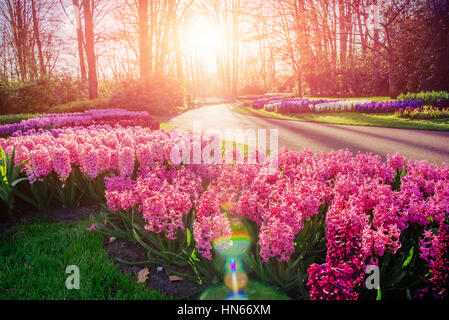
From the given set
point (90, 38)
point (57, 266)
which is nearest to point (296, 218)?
point (57, 266)

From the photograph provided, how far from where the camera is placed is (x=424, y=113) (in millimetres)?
11281

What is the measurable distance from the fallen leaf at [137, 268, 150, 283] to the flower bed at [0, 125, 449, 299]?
0.45 feet

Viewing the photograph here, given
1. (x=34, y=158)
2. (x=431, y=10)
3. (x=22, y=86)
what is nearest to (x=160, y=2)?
(x=22, y=86)

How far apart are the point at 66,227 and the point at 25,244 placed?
54cm

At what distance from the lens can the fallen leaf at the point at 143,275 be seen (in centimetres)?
260

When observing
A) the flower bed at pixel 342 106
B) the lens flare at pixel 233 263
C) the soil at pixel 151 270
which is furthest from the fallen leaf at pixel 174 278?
the flower bed at pixel 342 106

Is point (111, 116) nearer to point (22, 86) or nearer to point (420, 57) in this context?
point (22, 86)

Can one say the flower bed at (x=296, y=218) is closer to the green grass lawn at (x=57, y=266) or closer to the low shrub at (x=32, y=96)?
the green grass lawn at (x=57, y=266)

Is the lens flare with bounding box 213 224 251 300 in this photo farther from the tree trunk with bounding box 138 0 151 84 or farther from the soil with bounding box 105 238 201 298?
the tree trunk with bounding box 138 0 151 84

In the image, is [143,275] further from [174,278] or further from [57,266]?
[57,266]

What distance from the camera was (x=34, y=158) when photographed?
398 cm

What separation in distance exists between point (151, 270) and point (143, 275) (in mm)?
132

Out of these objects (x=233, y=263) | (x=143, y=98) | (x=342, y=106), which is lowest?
(x=233, y=263)

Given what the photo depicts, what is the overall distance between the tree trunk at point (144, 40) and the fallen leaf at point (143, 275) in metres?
20.3
